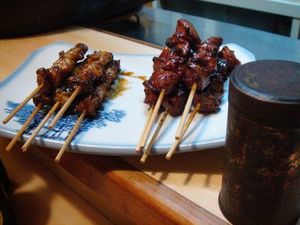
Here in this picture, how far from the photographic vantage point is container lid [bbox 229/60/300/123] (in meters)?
0.50

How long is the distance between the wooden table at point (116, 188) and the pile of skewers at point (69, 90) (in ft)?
0.41

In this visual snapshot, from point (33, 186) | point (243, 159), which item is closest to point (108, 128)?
point (243, 159)

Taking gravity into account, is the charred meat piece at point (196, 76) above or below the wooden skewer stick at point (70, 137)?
above

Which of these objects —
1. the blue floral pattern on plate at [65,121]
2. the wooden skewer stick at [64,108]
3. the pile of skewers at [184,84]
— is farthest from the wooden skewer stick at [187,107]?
the wooden skewer stick at [64,108]

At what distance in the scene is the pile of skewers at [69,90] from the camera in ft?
3.07

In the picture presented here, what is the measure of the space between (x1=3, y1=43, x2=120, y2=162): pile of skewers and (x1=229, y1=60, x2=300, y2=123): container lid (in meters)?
0.47

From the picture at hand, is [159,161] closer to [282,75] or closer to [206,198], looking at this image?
[206,198]

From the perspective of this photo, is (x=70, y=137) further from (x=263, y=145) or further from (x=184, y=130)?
(x=263, y=145)

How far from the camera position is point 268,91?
1.72ft

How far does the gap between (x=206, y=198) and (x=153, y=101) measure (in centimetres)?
33

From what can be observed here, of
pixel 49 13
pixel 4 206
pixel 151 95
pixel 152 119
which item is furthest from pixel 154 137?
pixel 49 13

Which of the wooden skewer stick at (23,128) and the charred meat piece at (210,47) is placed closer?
the wooden skewer stick at (23,128)

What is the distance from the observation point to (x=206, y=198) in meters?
0.76

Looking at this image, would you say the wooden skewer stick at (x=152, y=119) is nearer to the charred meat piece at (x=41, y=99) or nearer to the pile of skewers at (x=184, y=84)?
the pile of skewers at (x=184, y=84)
